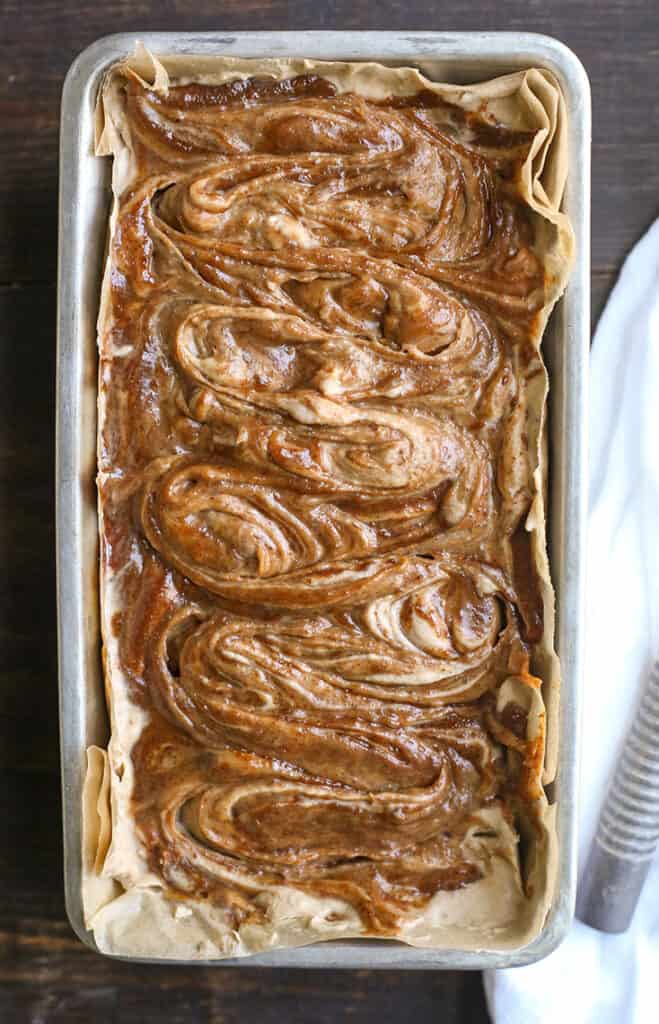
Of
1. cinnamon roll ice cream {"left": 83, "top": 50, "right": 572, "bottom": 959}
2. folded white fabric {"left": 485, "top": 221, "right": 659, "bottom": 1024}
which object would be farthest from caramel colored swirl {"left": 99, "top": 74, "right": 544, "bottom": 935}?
folded white fabric {"left": 485, "top": 221, "right": 659, "bottom": 1024}

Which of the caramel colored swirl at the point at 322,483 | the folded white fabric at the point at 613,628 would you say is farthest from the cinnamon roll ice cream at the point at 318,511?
the folded white fabric at the point at 613,628

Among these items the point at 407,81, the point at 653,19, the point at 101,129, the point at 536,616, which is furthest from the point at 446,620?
the point at 653,19

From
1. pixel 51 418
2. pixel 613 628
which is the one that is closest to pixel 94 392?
pixel 51 418

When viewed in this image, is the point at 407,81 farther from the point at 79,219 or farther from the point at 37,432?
the point at 37,432

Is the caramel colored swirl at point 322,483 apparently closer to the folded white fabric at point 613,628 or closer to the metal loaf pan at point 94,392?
the metal loaf pan at point 94,392

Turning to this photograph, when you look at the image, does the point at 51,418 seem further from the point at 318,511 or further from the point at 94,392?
the point at 318,511

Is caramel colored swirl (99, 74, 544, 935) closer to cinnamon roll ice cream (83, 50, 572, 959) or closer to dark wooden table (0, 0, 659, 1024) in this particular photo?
cinnamon roll ice cream (83, 50, 572, 959)

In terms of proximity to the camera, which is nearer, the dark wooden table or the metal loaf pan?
the metal loaf pan
